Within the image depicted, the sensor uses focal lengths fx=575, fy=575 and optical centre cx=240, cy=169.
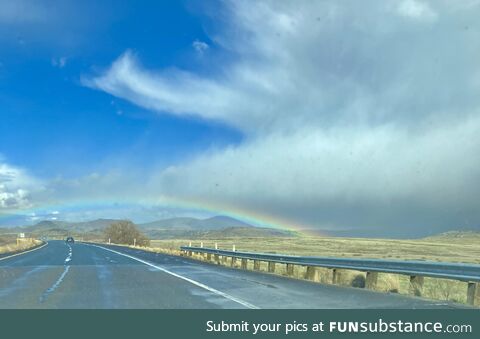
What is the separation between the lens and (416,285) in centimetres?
1592

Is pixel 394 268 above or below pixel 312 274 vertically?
above

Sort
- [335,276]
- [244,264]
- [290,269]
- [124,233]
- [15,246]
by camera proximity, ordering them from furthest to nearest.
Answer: [124,233] < [15,246] < [244,264] < [290,269] < [335,276]

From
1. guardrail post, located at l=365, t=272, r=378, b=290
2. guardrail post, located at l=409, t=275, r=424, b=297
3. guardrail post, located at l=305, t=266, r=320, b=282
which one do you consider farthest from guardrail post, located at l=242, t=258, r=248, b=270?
guardrail post, located at l=409, t=275, r=424, b=297

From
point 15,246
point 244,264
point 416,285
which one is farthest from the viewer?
point 15,246

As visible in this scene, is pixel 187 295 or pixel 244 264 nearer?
pixel 187 295

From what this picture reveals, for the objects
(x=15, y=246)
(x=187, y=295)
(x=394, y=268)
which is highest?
(x=394, y=268)

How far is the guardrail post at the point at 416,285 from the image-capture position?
15.8 m

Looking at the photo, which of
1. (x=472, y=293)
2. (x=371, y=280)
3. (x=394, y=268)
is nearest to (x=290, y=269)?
(x=371, y=280)

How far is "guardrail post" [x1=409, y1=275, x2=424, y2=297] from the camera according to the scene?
1578 cm

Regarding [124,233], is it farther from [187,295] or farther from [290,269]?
[187,295]

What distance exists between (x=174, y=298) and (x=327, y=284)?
6.80 m

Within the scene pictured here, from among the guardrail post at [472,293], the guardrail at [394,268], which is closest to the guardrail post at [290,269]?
the guardrail at [394,268]

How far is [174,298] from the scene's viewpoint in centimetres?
1471
